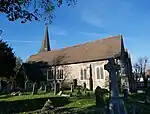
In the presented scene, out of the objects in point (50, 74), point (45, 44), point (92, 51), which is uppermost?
point (45, 44)

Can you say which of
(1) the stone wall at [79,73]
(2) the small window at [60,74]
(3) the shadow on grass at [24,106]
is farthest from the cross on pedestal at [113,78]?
(2) the small window at [60,74]

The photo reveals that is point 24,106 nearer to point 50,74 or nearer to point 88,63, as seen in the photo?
point 88,63

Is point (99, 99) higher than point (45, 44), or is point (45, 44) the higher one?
point (45, 44)

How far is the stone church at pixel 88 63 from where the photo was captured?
3991 cm

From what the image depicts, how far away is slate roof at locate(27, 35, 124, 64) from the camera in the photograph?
134ft

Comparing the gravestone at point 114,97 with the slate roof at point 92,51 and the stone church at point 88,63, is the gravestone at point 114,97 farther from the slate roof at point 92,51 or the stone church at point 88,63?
the slate roof at point 92,51

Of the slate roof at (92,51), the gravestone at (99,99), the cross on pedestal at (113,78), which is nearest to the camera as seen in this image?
the cross on pedestal at (113,78)

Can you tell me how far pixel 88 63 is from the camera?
42812mm

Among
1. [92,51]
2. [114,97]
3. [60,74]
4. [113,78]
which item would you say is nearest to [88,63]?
[92,51]

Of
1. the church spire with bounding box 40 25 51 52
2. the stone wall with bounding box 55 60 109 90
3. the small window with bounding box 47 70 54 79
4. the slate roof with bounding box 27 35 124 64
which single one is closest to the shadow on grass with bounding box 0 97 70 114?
the stone wall with bounding box 55 60 109 90

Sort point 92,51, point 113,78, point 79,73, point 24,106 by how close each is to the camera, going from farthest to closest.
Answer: point 92,51 → point 79,73 → point 24,106 → point 113,78

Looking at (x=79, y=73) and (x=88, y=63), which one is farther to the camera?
(x=79, y=73)

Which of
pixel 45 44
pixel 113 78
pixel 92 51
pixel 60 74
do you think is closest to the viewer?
pixel 113 78

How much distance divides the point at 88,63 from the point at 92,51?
8.82 feet
